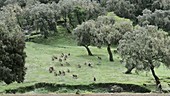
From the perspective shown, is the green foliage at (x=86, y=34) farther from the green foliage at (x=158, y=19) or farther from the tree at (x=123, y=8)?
the tree at (x=123, y=8)

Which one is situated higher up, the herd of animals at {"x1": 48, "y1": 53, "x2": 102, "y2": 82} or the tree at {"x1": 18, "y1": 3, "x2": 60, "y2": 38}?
the tree at {"x1": 18, "y1": 3, "x2": 60, "y2": 38}

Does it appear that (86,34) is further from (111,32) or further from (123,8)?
(123,8)

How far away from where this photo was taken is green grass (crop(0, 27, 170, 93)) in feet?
178

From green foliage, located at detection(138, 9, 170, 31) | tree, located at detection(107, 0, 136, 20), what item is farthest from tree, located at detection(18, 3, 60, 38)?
green foliage, located at detection(138, 9, 170, 31)

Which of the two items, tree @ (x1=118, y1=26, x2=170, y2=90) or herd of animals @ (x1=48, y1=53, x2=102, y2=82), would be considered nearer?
tree @ (x1=118, y1=26, x2=170, y2=90)

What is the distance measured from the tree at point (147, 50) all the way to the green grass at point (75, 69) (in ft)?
11.5

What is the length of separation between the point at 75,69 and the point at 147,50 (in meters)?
17.7

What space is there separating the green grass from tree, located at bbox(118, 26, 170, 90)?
11.5ft

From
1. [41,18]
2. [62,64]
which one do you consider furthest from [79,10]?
[62,64]

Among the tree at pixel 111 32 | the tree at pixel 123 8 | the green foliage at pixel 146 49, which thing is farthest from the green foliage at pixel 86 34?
the tree at pixel 123 8

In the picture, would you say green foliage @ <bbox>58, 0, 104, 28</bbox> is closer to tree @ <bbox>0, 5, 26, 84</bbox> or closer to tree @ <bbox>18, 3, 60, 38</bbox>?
tree @ <bbox>18, 3, 60, 38</bbox>

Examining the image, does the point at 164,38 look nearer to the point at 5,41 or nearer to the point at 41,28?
the point at 5,41

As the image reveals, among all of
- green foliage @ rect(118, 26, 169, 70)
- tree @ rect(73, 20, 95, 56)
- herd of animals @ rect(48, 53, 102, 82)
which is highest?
green foliage @ rect(118, 26, 169, 70)

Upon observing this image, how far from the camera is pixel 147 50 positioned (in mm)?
50594
